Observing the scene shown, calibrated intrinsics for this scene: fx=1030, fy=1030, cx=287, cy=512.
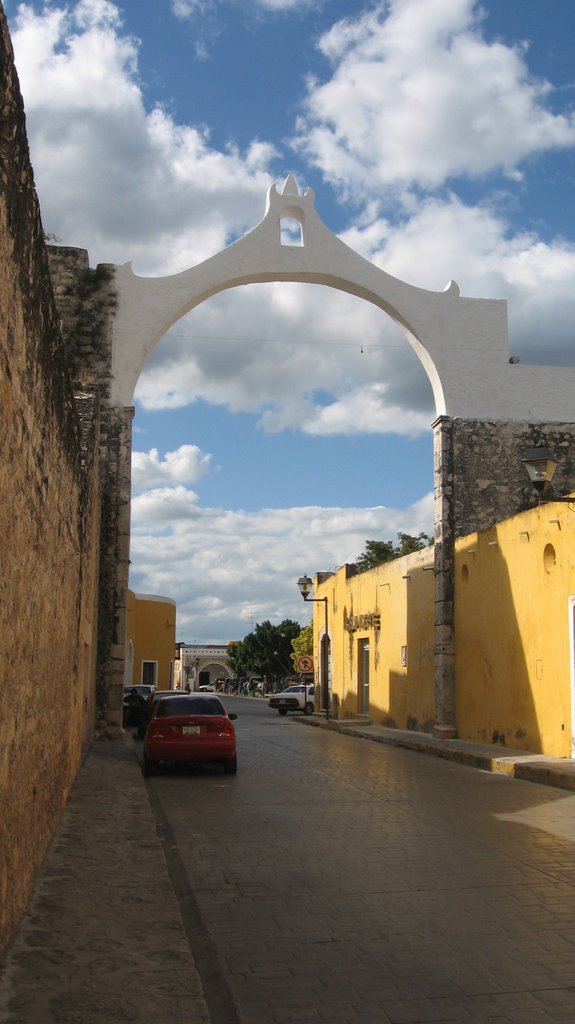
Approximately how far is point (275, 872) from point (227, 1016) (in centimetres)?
325

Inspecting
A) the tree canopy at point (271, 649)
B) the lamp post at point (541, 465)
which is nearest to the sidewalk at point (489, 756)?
the lamp post at point (541, 465)

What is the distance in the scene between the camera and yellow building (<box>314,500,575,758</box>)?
16.5 m

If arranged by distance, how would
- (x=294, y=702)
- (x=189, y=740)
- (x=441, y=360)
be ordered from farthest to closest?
(x=294, y=702) < (x=441, y=360) < (x=189, y=740)

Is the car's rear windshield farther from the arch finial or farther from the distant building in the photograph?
the distant building

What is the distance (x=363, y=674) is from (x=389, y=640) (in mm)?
4335

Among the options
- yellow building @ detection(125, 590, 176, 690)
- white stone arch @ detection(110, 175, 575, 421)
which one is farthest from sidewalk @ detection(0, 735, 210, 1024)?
yellow building @ detection(125, 590, 176, 690)

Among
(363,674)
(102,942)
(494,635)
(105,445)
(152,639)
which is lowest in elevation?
(102,942)

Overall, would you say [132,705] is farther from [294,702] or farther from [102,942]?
[102,942]

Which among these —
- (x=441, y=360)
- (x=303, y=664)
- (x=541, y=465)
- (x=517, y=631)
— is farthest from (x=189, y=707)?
(x=303, y=664)

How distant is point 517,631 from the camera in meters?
18.5

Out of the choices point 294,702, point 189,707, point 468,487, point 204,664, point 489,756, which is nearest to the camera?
point 189,707

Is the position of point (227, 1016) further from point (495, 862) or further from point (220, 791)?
point (220, 791)

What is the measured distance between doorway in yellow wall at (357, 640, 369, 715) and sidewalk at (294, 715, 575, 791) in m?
5.62

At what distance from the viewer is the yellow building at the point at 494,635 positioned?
1653 centimetres
